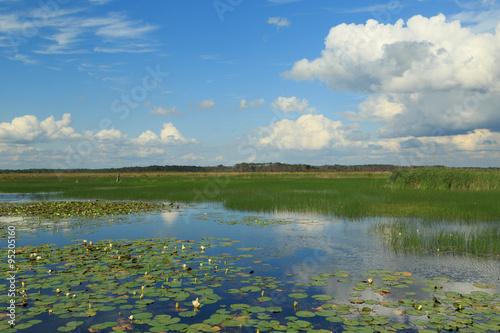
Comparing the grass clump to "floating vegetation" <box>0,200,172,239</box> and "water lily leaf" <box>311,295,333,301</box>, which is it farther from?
"water lily leaf" <box>311,295,333,301</box>

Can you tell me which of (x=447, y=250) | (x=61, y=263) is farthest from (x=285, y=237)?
(x=61, y=263)

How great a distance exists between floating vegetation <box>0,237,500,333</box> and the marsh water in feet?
0.41

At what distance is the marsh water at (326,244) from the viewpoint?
30.8 feet

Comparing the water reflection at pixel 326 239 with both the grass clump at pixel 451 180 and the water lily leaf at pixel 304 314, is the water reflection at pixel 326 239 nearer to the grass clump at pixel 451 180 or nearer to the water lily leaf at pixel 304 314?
the water lily leaf at pixel 304 314

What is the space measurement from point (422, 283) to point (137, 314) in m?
6.92

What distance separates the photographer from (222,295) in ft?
28.1

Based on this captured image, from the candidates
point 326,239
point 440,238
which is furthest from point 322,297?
point 440,238

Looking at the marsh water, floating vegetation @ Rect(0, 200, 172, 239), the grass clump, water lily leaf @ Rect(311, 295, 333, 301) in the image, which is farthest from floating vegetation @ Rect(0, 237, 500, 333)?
the grass clump

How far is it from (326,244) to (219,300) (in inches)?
283

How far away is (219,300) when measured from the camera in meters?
8.23

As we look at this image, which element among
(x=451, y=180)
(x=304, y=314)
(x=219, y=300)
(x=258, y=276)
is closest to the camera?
(x=304, y=314)

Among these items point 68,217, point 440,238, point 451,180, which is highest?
point 451,180

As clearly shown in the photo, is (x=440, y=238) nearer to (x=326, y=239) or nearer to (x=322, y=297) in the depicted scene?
(x=326, y=239)

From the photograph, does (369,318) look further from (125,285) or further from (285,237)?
(285,237)
